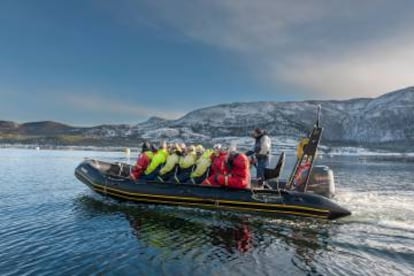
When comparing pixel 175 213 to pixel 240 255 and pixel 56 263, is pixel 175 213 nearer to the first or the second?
pixel 240 255

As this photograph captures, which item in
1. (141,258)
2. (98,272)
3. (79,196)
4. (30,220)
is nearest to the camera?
(98,272)

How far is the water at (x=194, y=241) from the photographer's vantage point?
30.9ft

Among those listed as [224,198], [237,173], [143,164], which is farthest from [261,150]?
[143,164]

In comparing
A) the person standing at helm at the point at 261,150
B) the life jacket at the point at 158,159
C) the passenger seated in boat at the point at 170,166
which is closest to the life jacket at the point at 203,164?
the passenger seated in boat at the point at 170,166

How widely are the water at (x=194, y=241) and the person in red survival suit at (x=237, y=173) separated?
45.6 inches

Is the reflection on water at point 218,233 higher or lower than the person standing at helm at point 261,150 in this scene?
lower

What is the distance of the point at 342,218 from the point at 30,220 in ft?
35.8

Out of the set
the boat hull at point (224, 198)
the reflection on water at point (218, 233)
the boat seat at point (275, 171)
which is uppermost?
the boat seat at point (275, 171)

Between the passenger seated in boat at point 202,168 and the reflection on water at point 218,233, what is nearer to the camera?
the reflection on water at point 218,233

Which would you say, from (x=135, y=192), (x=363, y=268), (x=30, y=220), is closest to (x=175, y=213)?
(x=135, y=192)

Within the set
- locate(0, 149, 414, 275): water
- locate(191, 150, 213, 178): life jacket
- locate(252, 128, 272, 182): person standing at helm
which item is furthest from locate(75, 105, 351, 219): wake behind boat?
locate(191, 150, 213, 178): life jacket

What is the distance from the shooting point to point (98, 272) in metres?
9.02

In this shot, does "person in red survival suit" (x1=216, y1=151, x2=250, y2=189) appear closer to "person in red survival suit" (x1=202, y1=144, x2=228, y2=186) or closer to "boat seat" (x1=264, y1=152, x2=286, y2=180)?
"person in red survival suit" (x1=202, y1=144, x2=228, y2=186)

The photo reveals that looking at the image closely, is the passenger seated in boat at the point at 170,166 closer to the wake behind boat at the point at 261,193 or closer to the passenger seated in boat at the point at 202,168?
the wake behind boat at the point at 261,193
